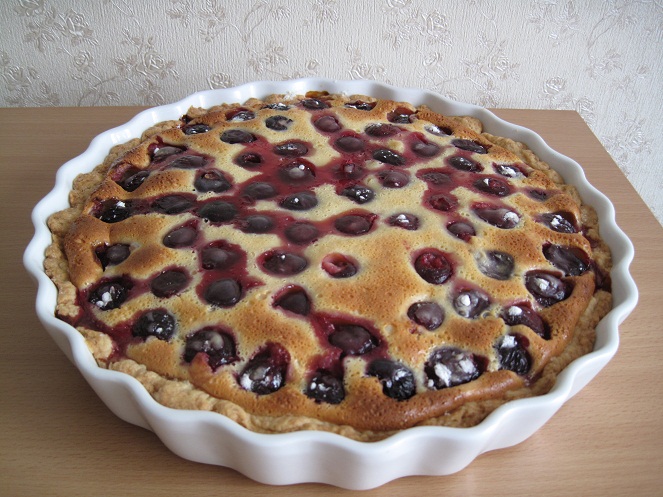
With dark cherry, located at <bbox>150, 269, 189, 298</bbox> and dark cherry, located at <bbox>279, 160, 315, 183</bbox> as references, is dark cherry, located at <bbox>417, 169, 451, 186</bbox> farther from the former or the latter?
dark cherry, located at <bbox>150, 269, 189, 298</bbox>

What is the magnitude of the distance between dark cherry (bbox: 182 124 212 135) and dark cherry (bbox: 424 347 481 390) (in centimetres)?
82

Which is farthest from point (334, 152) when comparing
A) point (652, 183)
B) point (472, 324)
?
point (652, 183)

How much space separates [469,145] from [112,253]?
842 millimetres

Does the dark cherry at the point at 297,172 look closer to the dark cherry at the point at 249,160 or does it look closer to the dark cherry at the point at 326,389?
the dark cherry at the point at 249,160

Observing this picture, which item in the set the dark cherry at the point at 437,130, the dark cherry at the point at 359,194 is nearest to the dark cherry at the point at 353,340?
the dark cherry at the point at 359,194

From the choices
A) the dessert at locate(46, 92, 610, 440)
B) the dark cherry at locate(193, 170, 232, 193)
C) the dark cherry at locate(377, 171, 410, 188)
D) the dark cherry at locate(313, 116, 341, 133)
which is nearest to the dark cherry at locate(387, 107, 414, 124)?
the dessert at locate(46, 92, 610, 440)

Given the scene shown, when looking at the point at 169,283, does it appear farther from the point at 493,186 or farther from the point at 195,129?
the point at 493,186

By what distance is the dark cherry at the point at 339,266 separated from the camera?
1.12 m

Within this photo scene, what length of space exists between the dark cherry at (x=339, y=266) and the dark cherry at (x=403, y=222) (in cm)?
14

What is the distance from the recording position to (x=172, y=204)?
1.27 m

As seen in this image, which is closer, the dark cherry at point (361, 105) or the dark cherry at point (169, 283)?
the dark cherry at point (169, 283)

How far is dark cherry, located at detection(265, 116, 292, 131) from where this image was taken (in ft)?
4.87

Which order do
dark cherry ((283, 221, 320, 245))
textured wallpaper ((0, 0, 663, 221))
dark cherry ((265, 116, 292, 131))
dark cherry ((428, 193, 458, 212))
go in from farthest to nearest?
1. textured wallpaper ((0, 0, 663, 221))
2. dark cherry ((265, 116, 292, 131))
3. dark cherry ((428, 193, 458, 212))
4. dark cherry ((283, 221, 320, 245))

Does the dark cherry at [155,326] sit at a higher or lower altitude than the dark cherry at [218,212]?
lower
